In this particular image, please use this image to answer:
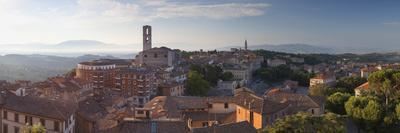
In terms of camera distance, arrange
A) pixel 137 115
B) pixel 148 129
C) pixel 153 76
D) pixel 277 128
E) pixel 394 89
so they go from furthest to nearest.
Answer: pixel 153 76
pixel 394 89
pixel 137 115
pixel 148 129
pixel 277 128

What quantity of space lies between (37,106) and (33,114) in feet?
2.85

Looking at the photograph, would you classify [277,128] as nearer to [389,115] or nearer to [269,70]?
[389,115]

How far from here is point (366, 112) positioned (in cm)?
3344

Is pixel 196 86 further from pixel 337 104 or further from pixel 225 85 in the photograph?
pixel 337 104

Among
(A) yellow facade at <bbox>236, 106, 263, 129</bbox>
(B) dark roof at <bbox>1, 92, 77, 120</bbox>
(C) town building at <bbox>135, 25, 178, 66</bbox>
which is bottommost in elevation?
(A) yellow facade at <bbox>236, 106, 263, 129</bbox>

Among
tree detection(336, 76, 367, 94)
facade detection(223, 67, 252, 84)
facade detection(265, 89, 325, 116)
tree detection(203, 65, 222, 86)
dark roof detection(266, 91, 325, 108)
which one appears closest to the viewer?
facade detection(265, 89, 325, 116)

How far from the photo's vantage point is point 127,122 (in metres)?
26.4

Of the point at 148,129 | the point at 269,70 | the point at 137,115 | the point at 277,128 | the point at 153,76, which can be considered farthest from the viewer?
the point at 269,70

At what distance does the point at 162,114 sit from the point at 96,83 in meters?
31.6

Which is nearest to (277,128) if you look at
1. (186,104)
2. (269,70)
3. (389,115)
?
(389,115)

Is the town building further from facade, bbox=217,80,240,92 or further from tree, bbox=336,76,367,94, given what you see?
tree, bbox=336,76,367,94

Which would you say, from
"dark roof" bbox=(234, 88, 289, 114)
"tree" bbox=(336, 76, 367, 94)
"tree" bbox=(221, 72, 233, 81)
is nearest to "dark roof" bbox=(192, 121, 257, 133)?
"dark roof" bbox=(234, 88, 289, 114)

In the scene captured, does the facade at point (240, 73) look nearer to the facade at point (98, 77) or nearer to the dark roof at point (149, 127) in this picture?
the facade at point (98, 77)

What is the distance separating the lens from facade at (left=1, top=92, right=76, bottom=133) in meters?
25.0
